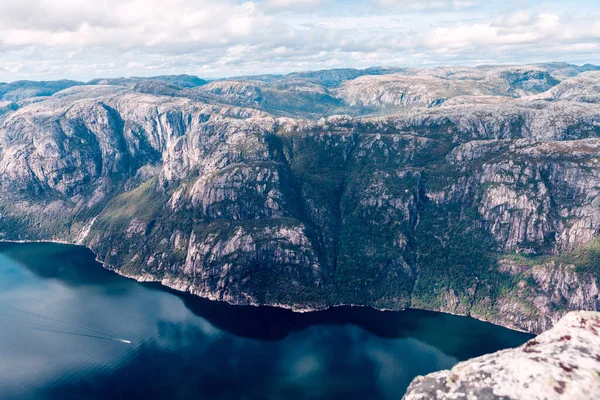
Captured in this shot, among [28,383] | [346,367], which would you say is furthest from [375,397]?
[28,383]

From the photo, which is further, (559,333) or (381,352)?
(381,352)

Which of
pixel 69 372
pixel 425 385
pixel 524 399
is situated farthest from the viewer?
pixel 69 372

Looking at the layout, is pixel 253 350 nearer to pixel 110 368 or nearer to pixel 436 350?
pixel 110 368

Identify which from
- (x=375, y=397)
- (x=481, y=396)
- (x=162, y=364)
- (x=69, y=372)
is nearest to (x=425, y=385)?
(x=481, y=396)

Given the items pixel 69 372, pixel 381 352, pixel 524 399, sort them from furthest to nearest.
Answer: pixel 381 352, pixel 69 372, pixel 524 399

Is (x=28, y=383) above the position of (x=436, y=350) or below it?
above

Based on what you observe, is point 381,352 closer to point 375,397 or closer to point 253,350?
point 375,397

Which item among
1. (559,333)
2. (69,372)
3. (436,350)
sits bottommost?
(436,350)
